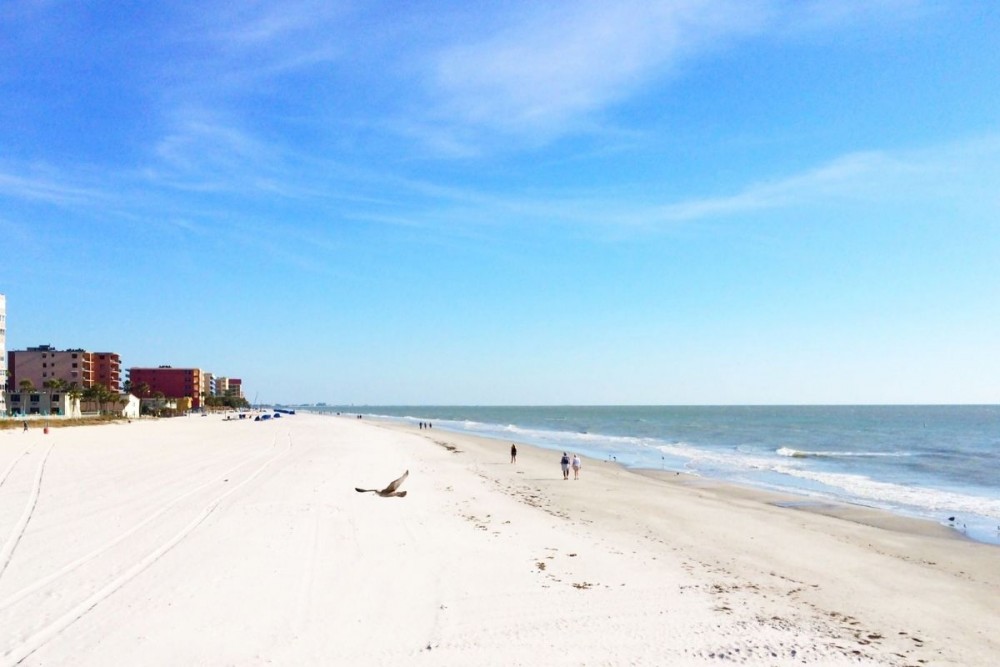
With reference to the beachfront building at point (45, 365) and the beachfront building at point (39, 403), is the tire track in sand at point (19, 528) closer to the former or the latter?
the beachfront building at point (39, 403)

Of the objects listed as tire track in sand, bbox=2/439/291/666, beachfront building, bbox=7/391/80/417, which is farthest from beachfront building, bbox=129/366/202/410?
tire track in sand, bbox=2/439/291/666

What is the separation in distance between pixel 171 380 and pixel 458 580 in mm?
194480

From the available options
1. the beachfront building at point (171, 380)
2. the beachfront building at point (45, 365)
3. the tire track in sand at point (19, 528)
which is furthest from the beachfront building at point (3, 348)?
the beachfront building at point (171, 380)

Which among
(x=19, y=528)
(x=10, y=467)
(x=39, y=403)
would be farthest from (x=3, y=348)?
(x=19, y=528)

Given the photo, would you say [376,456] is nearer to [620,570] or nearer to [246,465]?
[246,465]

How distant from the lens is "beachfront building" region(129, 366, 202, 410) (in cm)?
18312

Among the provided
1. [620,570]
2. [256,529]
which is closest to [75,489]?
[256,529]

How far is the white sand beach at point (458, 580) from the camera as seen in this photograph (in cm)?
866

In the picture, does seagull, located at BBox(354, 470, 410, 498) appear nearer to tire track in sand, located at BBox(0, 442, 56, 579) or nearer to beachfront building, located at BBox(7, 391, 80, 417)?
tire track in sand, located at BBox(0, 442, 56, 579)

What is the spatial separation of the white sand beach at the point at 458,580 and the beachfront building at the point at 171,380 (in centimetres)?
17617

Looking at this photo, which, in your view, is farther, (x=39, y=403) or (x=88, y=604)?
(x=39, y=403)

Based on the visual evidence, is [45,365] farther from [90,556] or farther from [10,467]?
[90,556]

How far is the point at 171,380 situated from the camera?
186 meters

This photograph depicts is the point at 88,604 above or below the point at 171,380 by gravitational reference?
below
